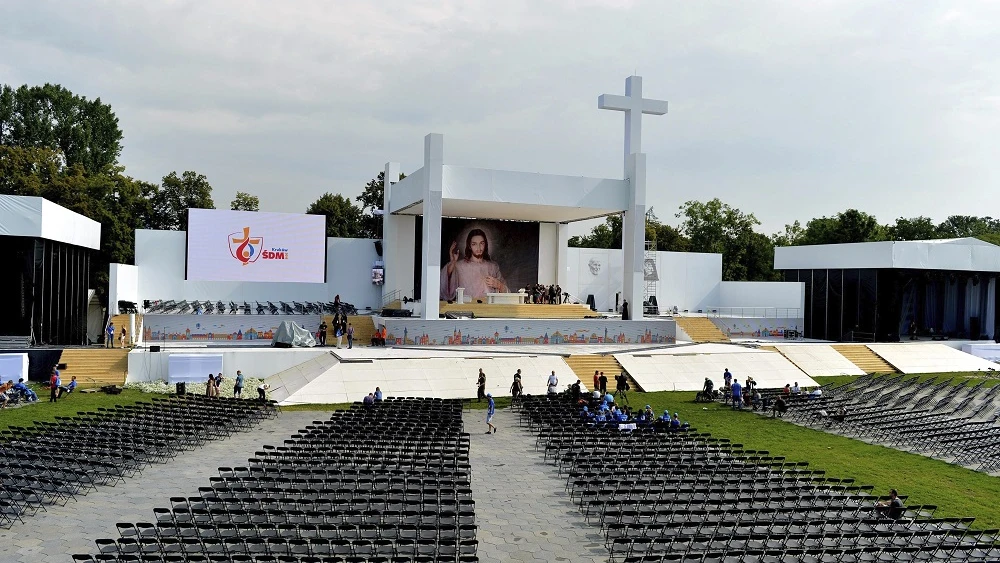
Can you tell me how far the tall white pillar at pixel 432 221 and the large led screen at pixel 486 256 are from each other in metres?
8.62

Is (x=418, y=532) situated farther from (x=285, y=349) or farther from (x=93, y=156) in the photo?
(x=93, y=156)

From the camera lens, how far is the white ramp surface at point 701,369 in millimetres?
28297

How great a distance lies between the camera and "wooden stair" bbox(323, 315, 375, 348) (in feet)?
113

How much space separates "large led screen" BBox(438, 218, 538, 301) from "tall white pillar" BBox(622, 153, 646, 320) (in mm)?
8289

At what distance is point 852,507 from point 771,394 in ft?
43.1

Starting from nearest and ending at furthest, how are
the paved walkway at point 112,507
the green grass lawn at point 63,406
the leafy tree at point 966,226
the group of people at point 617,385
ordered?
the paved walkway at point 112,507 < the green grass lawn at point 63,406 < the group of people at point 617,385 < the leafy tree at point 966,226

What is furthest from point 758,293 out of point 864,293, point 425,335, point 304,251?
point 304,251

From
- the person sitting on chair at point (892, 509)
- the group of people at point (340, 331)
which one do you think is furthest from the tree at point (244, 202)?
the person sitting on chair at point (892, 509)

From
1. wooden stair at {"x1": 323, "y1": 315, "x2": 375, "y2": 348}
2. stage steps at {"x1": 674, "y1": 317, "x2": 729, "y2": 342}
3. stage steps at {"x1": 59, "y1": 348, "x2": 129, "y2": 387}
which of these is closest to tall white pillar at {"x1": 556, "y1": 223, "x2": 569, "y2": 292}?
stage steps at {"x1": 674, "y1": 317, "x2": 729, "y2": 342}

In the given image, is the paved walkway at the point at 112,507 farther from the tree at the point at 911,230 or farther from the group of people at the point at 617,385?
the tree at the point at 911,230

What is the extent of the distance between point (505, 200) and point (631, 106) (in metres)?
8.52

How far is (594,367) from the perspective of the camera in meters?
29.3

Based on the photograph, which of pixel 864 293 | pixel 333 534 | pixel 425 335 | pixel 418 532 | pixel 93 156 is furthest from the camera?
pixel 93 156

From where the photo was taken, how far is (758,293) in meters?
50.1
